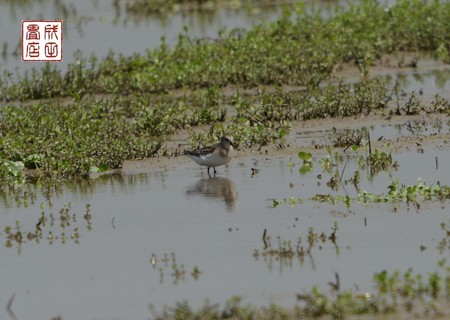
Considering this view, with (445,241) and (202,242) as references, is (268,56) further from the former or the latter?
(445,241)

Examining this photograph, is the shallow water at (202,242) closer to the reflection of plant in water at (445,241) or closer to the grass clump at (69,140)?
the reflection of plant in water at (445,241)

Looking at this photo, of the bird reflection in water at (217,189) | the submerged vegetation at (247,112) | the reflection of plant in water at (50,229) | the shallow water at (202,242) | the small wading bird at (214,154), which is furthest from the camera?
the small wading bird at (214,154)

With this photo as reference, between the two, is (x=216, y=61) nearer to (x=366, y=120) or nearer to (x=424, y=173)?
(x=366, y=120)

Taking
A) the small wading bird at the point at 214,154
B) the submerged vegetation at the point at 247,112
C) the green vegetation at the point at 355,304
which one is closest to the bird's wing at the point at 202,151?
the small wading bird at the point at 214,154

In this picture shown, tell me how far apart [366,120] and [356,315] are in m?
8.72

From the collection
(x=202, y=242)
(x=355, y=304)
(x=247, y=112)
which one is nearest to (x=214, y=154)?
(x=247, y=112)

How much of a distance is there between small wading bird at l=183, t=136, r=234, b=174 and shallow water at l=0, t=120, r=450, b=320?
0.61 feet

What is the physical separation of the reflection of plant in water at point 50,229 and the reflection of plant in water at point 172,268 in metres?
1.21

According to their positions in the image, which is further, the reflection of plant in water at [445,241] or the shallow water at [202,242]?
the reflection of plant in water at [445,241]

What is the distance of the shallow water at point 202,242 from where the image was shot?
392 inches

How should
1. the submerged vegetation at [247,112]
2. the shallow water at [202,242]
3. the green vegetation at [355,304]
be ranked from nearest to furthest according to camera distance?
the green vegetation at [355,304], the shallow water at [202,242], the submerged vegetation at [247,112]

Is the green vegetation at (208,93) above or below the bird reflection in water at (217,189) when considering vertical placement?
above

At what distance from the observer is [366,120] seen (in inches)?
688

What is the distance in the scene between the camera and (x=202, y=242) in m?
11.4
